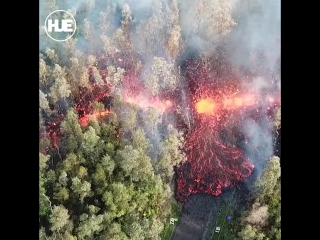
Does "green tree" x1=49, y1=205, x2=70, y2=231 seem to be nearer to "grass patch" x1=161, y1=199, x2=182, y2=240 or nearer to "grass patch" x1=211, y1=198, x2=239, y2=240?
"grass patch" x1=161, y1=199, x2=182, y2=240

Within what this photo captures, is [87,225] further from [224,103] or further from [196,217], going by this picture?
[224,103]

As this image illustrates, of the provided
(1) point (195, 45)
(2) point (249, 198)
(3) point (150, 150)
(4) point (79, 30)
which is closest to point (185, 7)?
(1) point (195, 45)

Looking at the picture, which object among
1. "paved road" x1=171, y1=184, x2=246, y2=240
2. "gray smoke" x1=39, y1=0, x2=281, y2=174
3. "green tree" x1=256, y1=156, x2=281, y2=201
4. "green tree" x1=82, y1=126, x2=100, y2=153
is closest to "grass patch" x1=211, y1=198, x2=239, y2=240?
"paved road" x1=171, y1=184, x2=246, y2=240

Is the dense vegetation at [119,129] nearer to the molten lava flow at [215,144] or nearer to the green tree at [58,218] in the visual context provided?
the green tree at [58,218]

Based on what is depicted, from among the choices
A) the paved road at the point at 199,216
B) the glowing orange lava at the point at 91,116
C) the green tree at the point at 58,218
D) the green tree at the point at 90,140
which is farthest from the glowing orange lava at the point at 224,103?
the green tree at the point at 58,218

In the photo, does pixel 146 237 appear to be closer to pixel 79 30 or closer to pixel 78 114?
pixel 78 114

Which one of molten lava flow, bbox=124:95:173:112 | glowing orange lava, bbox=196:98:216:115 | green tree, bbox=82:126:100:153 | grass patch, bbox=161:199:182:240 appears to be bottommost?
grass patch, bbox=161:199:182:240

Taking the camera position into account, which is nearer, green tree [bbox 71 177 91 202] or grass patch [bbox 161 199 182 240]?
green tree [bbox 71 177 91 202]
